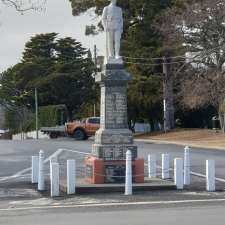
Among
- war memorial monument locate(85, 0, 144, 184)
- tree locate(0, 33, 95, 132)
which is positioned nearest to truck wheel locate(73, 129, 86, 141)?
tree locate(0, 33, 95, 132)

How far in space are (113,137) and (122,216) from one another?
5806 mm

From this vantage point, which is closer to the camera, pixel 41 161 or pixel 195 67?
pixel 41 161

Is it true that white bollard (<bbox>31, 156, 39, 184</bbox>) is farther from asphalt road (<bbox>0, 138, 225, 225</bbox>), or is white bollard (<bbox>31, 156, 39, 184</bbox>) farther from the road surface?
the road surface

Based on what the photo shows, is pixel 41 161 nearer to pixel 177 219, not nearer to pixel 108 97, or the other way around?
pixel 108 97

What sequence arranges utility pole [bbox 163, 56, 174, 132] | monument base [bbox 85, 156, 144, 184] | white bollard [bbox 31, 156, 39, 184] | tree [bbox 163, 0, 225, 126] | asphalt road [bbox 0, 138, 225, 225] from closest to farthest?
asphalt road [bbox 0, 138, 225, 225]
monument base [bbox 85, 156, 144, 184]
white bollard [bbox 31, 156, 39, 184]
tree [bbox 163, 0, 225, 126]
utility pole [bbox 163, 56, 174, 132]

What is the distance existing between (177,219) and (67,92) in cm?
6437

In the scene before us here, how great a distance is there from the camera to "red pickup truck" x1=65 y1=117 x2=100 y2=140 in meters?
52.2

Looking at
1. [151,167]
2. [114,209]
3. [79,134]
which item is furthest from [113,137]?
[79,134]

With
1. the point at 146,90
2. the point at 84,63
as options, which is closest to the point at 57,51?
the point at 84,63

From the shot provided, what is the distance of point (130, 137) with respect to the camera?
1828 centimetres

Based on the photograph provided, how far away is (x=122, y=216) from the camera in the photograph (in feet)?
40.9

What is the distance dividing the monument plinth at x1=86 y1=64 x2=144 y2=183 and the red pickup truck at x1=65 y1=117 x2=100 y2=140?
33.7 m

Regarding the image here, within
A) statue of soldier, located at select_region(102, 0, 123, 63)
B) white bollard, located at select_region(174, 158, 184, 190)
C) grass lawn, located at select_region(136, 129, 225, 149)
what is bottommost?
white bollard, located at select_region(174, 158, 184, 190)

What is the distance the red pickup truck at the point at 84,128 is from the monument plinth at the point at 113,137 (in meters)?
33.7
